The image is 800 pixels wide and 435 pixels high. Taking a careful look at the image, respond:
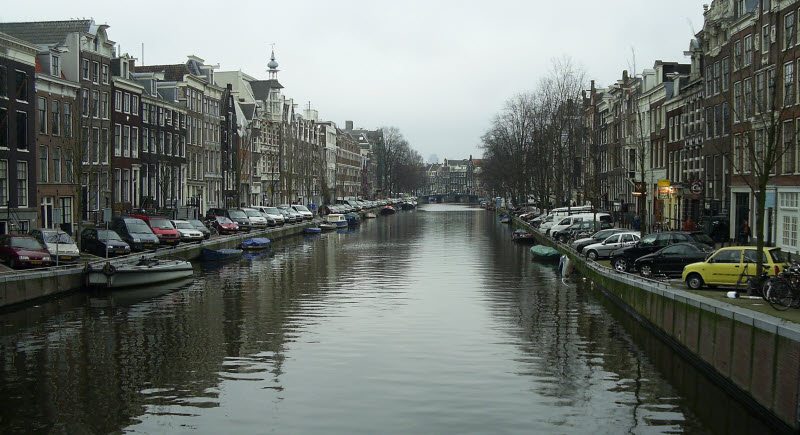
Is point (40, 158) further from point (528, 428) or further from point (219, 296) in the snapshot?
point (528, 428)

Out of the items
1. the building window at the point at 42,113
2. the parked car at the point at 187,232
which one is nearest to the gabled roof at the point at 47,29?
the building window at the point at 42,113

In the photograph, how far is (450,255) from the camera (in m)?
60.5

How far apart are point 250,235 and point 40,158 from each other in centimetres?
1794

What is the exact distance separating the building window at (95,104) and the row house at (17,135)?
10.8 m

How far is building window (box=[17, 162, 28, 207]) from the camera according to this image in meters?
50.7

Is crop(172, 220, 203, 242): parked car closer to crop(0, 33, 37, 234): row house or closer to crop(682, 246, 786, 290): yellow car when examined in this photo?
crop(0, 33, 37, 234): row house

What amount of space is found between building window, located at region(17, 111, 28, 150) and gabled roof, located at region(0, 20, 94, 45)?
12.6 m

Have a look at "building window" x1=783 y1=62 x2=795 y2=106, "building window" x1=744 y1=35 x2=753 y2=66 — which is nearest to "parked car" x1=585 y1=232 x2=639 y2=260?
"building window" x1=783 y1=62 x2=795 y2=106

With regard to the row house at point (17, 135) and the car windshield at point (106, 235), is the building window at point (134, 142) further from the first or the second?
the car windshield at point (106, 235)

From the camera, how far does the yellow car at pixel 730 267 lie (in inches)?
1099

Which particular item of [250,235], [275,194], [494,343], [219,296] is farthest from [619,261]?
[275,194]

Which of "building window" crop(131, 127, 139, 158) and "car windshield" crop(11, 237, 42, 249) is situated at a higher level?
"building window" crop(131, 127, 139, 158)

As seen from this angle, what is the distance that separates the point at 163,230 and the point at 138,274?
Answer: 14411mm

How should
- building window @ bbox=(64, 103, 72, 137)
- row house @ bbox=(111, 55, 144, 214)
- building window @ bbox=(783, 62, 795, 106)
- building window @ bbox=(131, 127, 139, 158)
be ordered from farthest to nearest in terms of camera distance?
building window @ bbox=(131, 127, 139, 158), row house @ bbox=(111, 55, 144, 214), building window @ bbox=(64, 103, 72, 137), building window @ bbox=(783, 62, 795, 106)
